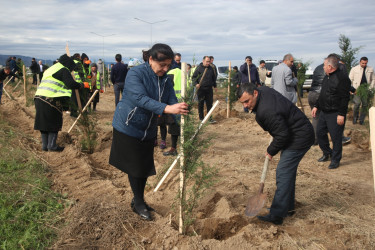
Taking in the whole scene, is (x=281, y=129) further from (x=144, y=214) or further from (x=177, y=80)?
(x=177, y=80)

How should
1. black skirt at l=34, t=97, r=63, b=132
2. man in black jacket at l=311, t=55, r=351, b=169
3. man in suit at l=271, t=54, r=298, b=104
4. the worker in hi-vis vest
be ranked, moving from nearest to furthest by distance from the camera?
man in black jacket at l=311, t=55, r=351, b=169
the worker in hi-vis vest
black skirt at l=34, t=97, r=63, b=132
man in suit at l=271, t=54, r=298, b=104

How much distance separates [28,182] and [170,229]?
245 centimetres

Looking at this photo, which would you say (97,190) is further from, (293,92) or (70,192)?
(293,92)

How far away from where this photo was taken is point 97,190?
4.76 m

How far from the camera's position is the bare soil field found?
3272 mm

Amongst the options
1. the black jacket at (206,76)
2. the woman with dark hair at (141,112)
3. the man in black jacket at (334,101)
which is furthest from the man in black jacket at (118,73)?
the woman with dark hair at (141,112)

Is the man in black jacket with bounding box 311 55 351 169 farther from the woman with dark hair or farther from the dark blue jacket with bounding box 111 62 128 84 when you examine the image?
the dark blue jacket with bounding box 111 62 128 84

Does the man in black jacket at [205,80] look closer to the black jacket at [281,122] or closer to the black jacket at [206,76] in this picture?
the black jacket at [206,76]

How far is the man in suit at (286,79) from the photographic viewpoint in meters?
7.10

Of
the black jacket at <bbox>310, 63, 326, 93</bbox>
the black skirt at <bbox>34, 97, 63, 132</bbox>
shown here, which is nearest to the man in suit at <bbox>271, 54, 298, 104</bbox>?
the black jacket at <bbox>310, 63, 326, 93</bbox>

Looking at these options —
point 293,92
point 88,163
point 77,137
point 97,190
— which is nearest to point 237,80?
point 293,92

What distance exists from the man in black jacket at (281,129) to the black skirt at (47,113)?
152 inches

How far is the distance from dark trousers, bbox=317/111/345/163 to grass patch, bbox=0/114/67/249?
4.55 m

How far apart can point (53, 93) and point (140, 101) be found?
137 inches
